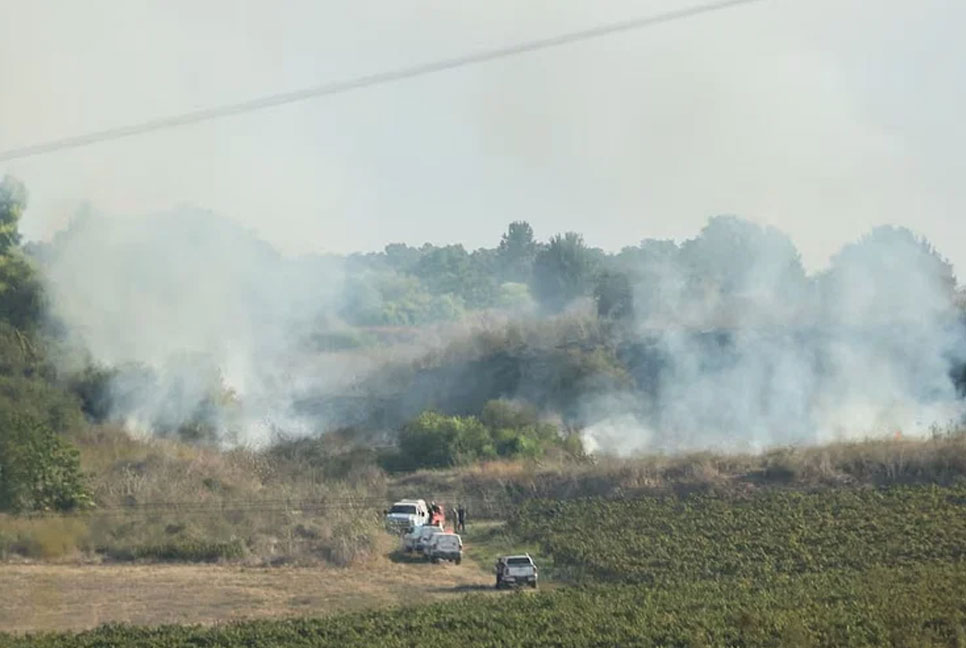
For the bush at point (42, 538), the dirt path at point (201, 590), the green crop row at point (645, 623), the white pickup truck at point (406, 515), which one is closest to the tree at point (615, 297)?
the white pickup truck at point (406, 515)

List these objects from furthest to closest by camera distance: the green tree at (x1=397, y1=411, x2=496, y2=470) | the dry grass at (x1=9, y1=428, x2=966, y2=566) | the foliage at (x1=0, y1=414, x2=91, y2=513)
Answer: the green tree at (x1=397, y1=411, x2=496, y2=470) < the foliage at (x1=0, y1=414, x2=91, y2=513) < the dry grass at (x1=9, y1=428, x2=966, y2=566)

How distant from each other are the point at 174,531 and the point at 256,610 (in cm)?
1155

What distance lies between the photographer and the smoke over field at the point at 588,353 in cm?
6762

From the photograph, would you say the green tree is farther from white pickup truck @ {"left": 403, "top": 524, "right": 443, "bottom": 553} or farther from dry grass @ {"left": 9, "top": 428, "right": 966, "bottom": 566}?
white pickup truck @ {"left": 403, "top": 524, "right": 443, "bottom": 553}

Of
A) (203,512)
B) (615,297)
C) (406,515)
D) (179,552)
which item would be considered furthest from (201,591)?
(615,297)

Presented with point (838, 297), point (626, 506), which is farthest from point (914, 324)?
point (626, 506)

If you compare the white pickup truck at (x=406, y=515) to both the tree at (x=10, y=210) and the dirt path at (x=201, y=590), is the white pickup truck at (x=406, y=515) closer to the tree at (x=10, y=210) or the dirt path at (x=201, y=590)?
the dirt path at (x=201, y=590)

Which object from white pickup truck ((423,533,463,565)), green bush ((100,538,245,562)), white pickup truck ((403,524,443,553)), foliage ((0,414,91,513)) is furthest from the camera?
foliage ((0,414,91,513))

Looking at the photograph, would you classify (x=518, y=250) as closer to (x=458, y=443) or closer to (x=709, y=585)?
(x=458, y=443)

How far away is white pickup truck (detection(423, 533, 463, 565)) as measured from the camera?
146 ft

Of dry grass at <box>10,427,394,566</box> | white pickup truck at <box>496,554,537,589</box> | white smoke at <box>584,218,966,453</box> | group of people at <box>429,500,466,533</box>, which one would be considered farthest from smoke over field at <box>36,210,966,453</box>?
white pickup truck at <box>496,554,537,589</box>

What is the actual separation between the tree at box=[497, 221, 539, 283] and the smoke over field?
213 ft

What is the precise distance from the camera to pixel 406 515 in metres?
51.2

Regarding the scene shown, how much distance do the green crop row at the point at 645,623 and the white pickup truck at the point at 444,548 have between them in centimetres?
883
